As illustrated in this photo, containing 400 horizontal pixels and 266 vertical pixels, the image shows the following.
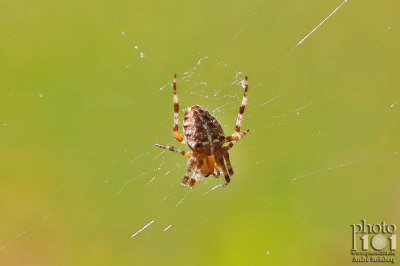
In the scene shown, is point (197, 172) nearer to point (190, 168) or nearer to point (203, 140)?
point (190, 168)

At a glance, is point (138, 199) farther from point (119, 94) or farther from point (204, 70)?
point (204, 70)

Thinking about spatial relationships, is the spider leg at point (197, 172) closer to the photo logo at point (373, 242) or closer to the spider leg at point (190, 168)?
the spider leg at point (190, 168)

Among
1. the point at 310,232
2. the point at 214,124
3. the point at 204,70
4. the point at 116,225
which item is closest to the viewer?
the point at 214,124

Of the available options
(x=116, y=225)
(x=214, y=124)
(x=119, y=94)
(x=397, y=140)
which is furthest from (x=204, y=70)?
(x=397, y=140)

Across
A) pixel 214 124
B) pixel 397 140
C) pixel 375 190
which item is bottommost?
pixel 214 124

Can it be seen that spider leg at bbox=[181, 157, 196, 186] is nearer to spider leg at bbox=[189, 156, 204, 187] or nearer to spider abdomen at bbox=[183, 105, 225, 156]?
spider leg at bbox=[189, 156, 204, 187]

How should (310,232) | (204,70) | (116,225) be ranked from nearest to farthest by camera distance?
(204,70) → (116,225) → (310,232)

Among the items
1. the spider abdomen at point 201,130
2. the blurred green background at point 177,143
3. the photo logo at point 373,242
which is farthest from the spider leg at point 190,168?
the photo logo at point 373,242
